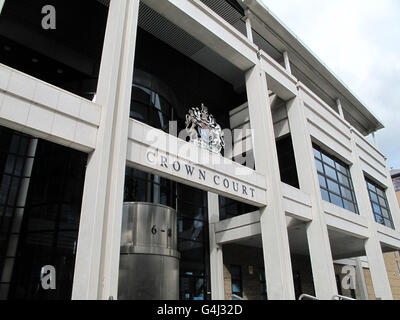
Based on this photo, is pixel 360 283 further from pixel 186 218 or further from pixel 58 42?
pixel 58 42

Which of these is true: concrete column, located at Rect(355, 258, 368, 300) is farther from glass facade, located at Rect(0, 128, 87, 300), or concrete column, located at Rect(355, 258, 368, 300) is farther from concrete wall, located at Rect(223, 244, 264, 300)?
glass facade, located at Rect(0, 128, 87, 300)

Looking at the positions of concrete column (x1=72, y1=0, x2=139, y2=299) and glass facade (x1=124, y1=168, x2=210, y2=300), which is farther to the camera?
glass facade (x1=124, y1=168, x2=210, y2=300)

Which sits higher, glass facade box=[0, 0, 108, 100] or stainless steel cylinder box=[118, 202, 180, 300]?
glass facade box=[0, 0, 108, 100]

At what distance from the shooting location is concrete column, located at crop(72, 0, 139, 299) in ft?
20.2

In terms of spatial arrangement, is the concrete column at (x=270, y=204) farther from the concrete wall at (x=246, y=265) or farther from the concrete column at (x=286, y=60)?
the concrete wall at (x=246, y=265)

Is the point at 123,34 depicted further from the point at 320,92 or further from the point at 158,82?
the point at 320,92

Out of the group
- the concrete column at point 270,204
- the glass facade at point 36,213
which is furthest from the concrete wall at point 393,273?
the glass facade at point 36,213

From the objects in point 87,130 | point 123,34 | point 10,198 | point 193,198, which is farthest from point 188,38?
point 10,198

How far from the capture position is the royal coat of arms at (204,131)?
12647 mm

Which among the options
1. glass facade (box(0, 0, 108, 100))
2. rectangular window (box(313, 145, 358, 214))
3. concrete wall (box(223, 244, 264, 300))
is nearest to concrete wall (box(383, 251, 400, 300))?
rectangular window (box(313, 145, 358, 214))

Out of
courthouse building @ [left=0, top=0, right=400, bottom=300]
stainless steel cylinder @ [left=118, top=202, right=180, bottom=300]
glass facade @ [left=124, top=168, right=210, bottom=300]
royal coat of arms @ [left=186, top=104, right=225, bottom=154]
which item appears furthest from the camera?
royal coat of arms @ [left=186, top=104, right=225, bottom=154]

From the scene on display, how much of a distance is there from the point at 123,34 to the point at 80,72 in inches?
196

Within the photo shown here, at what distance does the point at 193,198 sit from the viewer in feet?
47.8

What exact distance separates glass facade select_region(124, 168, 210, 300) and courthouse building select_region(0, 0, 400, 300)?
0.19 ft
